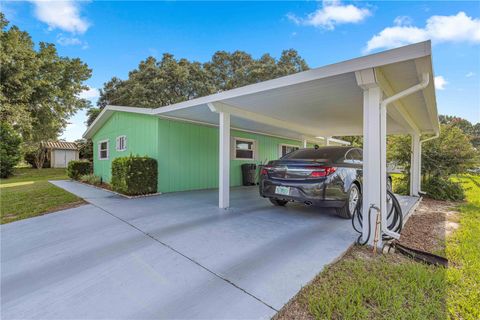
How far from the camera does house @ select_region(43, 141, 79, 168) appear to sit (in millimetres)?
22781

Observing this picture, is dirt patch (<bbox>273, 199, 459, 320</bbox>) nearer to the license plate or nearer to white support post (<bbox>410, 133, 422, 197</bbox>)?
white support post (<bbox>410, 133, 422, 197</bbox>)

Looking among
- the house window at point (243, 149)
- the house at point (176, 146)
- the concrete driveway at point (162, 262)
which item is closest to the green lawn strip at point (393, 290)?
the concrete driveway at point (162, 262)

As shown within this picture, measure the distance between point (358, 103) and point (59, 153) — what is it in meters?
27.8

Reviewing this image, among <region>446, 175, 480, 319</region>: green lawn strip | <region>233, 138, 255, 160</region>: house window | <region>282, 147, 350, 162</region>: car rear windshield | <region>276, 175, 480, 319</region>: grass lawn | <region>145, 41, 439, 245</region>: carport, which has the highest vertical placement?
<region>145, 41, 439, 245</region>: carport

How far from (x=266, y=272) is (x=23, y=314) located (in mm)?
2145

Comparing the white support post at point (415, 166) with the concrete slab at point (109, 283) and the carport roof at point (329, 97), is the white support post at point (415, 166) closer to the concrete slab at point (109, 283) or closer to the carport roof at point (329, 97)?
the carport roof at point (329, 97)

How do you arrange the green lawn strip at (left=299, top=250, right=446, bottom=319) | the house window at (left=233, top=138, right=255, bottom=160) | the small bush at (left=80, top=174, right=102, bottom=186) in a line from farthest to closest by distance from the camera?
the small bush at (left=80, top=174, right=102, bottom=186) → the house window at (left=233, top=138, right=255, bottom=160) → the green lawn strip at (left=299, top=250, right=446, bottom=319)

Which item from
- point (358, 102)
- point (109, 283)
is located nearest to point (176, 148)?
point (358, 102)

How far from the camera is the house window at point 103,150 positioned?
10.9 metres

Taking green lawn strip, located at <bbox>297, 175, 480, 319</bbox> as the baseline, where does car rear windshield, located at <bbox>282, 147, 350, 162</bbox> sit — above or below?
above

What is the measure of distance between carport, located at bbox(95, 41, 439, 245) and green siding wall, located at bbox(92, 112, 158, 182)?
0.88 meters

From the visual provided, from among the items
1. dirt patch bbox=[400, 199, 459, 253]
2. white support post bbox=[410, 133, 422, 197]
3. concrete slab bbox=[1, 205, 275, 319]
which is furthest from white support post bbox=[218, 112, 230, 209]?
white support post bbox=[410, 133, 422, 197]

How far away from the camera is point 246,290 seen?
84.7 inches

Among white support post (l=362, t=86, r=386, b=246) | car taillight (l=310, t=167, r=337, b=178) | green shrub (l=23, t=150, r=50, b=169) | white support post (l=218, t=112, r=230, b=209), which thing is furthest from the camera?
green shrub (l=23, t=150, r=50, b=169)
